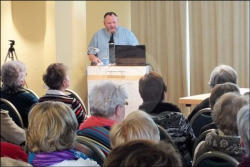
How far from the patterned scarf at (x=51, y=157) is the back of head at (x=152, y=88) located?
51.6 inches

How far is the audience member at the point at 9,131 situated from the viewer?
3.01m

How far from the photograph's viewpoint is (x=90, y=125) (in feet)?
9.26

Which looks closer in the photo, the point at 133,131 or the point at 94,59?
the point at 133,131

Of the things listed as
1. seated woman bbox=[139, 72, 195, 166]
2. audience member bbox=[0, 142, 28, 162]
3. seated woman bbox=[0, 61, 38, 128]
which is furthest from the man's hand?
audience member bbox=[0, 142, 28, 162]

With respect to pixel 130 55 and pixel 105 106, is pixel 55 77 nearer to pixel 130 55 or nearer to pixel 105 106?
pixel 105 106

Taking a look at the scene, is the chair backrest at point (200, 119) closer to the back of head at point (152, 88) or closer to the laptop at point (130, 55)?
the back of head at point (152, 88)

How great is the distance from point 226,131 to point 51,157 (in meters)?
0.90

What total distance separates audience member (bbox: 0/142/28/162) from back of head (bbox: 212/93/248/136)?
3.30 feet

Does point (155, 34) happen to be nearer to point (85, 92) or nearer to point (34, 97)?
point (85, 92)

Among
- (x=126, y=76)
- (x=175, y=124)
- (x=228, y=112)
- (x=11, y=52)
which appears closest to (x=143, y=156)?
(x=228, y=112)

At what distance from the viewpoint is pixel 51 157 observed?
2143mm

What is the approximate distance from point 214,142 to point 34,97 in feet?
6.70

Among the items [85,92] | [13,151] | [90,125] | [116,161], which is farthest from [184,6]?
[116,161]

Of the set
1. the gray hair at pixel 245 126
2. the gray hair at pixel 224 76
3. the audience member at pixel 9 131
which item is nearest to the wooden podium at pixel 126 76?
the gray hair at pixel 224 76
